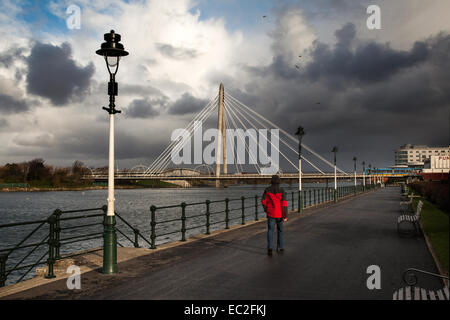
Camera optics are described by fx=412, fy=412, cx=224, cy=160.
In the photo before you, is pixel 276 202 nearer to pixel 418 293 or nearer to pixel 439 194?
pixel 439 194

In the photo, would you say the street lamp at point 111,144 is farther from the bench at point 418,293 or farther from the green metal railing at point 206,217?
the bench at point 418,293

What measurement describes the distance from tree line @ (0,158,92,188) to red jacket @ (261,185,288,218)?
12043 centimetres

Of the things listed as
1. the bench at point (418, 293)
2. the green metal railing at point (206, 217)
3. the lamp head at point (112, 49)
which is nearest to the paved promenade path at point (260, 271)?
the bench at point (418, 293)

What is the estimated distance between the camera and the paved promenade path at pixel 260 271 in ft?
21.3

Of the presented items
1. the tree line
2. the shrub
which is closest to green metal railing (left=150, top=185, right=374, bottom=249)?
the shrub

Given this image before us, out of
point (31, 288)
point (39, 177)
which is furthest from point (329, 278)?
point (39, 177)

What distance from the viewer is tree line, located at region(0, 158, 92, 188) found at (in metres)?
127

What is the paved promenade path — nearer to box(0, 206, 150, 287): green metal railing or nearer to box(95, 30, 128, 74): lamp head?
box(0, 206, 150, 287): green metal railing

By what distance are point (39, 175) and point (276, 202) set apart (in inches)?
5384

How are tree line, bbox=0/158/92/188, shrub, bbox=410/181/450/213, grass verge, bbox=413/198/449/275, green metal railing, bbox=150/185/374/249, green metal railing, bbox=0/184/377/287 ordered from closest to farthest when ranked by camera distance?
shrub, bbox=410/181/450/213 < grass verge, bbox=413/198/449/275 < green metal railing, bbox=0/184/377/287 < green metal railing, bbox=150/185/374/249 < tree line, bbox=0/158/92/188

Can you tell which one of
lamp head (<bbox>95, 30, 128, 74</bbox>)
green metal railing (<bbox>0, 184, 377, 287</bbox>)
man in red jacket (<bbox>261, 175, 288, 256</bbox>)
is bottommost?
green metal railing (<bbox>0, 184, 377, 287</bbox>)

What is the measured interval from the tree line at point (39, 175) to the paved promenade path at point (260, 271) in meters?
120
